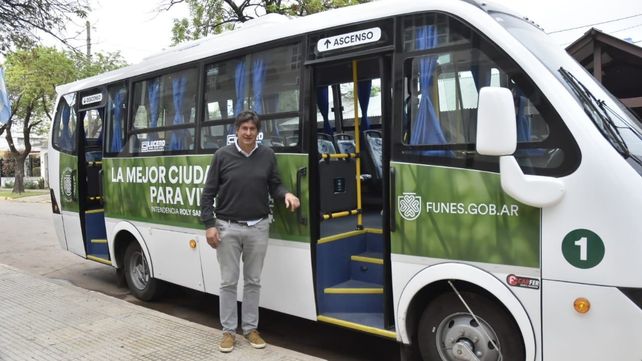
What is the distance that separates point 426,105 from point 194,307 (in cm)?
425

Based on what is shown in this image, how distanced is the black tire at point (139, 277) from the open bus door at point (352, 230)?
2736 millimetres

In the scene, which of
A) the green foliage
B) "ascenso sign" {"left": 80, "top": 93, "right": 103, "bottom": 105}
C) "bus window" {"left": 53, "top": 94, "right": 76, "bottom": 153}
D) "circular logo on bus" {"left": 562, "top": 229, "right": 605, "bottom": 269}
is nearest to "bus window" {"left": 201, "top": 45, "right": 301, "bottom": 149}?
"circular logo on bus" {"left": 562, "top": 229, "right": 605, "bottom": 269}

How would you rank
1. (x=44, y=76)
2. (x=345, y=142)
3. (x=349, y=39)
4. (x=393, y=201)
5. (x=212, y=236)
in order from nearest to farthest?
(x=393, y=201)
(x=349, y=39)
(x=212, y=236)
(x=345, y=142)
(x=44, y=76)

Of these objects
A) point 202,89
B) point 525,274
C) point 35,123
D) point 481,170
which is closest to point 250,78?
point 202,89

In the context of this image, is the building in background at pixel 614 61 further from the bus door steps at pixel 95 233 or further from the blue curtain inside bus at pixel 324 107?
the bus door steps at pixel 95 233

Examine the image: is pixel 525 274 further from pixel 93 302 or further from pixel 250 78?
pixel 93 302

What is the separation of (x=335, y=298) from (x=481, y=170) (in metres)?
1.76

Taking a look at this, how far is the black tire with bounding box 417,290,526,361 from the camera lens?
343 centimetres

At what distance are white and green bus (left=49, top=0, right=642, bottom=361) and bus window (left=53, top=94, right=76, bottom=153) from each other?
2.48 m

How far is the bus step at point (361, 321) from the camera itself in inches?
A: 160

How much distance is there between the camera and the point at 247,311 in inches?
186

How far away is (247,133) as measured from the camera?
449cm

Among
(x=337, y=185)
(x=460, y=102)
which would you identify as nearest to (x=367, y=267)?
(x=337, y=185)

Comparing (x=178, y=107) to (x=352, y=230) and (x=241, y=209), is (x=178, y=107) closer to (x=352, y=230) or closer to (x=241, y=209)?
(x=241, y=209)
